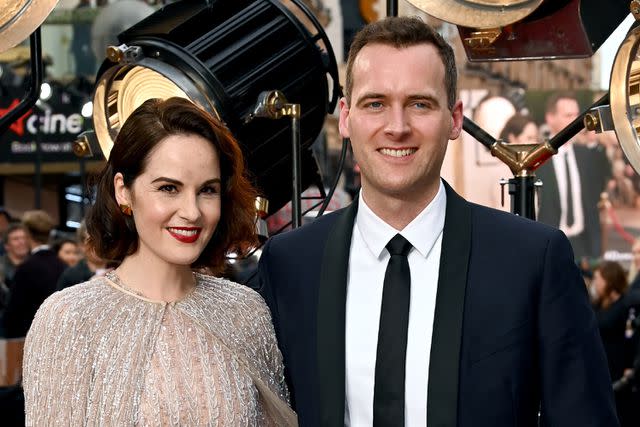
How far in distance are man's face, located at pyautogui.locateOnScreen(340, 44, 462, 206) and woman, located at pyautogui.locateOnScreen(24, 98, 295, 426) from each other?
419 millimetres

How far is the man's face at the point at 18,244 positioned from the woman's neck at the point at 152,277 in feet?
18.0

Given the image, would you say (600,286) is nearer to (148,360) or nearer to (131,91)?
(131,91)

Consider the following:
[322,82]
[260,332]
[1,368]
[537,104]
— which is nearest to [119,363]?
[260,332]

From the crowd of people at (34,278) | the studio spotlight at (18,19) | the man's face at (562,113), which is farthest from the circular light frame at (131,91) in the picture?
the man's face at (562,113)

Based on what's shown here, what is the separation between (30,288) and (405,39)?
478 centimetres

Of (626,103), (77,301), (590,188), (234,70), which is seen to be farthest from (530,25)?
(590,188)

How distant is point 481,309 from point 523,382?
0.15 metres

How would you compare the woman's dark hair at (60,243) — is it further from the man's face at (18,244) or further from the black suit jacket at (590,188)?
the black suit jacket at (590,188)

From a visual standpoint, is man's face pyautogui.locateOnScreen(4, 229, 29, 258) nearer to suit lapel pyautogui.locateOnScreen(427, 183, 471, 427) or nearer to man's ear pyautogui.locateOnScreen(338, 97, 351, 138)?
man's ear pyautogui.locateOnScreen(338, 97, 351, 138)

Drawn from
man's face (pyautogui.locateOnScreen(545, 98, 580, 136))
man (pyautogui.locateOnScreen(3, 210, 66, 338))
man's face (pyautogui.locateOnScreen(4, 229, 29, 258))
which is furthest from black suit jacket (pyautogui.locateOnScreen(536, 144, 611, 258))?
man (pyautogui.locateOnScreen(3, 210, 66, 338))

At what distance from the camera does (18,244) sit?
7.86 m

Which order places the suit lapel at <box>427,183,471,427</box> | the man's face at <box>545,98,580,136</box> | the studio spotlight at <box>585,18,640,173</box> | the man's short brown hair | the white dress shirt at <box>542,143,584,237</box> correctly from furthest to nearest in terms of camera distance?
the man's face at <box>545,98,580,136</box> < the white dress shirt at <box>542,143,584,237</box> < the studio spotlight at <box>585,18,640,173</box> < the man's short brown hair < the suit lapel at <box>427,183,471,427</box>

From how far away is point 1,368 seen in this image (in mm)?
5781

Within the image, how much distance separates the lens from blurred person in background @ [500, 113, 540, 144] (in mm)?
9951
